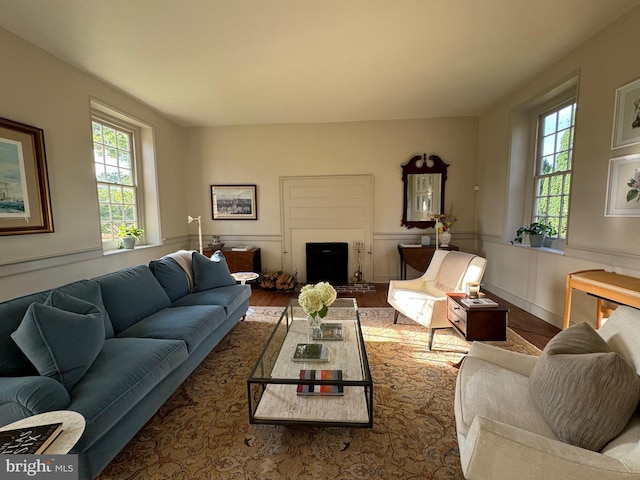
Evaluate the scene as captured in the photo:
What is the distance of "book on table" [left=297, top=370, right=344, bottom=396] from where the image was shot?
62.4 inches

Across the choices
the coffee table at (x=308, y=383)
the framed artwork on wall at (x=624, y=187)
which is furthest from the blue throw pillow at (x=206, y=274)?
the framed artwork on wall at (x=624, y=187)

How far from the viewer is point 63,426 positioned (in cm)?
95

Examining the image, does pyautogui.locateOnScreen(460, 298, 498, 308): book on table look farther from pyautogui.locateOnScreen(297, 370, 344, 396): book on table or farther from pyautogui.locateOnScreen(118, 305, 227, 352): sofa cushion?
pyautogui.locateOnScreen(118, 305, 227, 352): sofa cushion

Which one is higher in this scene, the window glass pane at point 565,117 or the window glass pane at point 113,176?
the window glass pane at point 565,117

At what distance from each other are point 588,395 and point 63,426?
185 cm

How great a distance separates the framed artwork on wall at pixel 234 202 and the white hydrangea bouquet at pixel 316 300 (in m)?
3.12

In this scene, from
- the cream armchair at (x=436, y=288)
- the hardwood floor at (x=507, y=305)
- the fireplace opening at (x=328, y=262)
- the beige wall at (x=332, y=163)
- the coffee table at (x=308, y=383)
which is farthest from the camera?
the fireplace opening at (x=328, y=262)

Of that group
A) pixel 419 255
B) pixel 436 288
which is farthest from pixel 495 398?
pixel 419 255

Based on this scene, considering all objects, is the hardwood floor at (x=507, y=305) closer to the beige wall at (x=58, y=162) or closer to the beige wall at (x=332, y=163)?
the beige wall at (x=332, y=163)

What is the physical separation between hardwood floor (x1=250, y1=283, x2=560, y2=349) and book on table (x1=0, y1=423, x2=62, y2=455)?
2.98 m

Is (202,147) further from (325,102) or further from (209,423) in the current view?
(209,423)

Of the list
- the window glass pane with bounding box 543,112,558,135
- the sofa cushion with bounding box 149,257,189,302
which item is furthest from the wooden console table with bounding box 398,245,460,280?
the sofa cushion with bounding box 149,257,189,302

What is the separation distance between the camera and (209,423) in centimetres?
173

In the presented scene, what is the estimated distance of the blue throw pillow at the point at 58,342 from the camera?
1.35m
